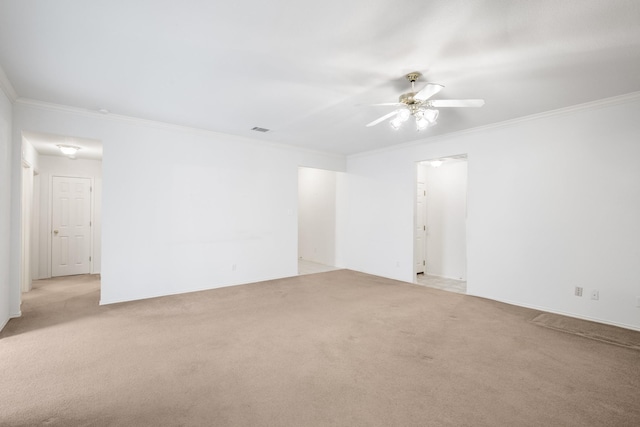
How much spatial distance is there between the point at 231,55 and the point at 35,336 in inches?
141

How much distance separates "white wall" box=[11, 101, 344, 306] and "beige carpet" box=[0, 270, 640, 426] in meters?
0.71

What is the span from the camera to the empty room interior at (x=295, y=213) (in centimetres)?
219

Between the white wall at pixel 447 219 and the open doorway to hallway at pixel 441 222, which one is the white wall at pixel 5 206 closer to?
the open doorway to hallway at pixel 441 222

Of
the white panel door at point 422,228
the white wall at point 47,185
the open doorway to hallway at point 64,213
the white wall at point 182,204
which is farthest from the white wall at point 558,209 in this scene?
the white wall at point 47,185

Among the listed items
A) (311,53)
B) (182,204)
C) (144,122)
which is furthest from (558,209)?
(144,122)

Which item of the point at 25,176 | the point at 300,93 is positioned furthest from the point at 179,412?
the point at 25,176

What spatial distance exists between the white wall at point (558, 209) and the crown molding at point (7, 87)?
5819 millimetres

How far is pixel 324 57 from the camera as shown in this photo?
2.72 m

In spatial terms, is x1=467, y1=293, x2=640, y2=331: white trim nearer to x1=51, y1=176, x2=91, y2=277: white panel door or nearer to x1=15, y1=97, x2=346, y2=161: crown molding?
x1=15, y1=97, x2=346, y2=161: crown molding

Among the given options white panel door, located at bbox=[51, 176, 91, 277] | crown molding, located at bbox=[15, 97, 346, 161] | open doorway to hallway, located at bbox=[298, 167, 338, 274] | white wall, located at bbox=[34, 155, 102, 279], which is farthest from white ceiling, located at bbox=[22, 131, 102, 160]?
open doorway to hallway, located at bbox=[298, 167, 338, 274]

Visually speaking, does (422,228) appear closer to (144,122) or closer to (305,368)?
(305,368)

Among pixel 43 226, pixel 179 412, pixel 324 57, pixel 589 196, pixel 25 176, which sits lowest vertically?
pixel 179 412

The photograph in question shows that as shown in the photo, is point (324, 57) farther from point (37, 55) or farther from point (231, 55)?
point (37, 55)

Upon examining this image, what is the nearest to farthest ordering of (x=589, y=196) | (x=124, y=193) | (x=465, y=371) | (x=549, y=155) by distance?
(x=465, y=371), (x=589, y=196), (x=549, y=155), (x=124, y=193)
